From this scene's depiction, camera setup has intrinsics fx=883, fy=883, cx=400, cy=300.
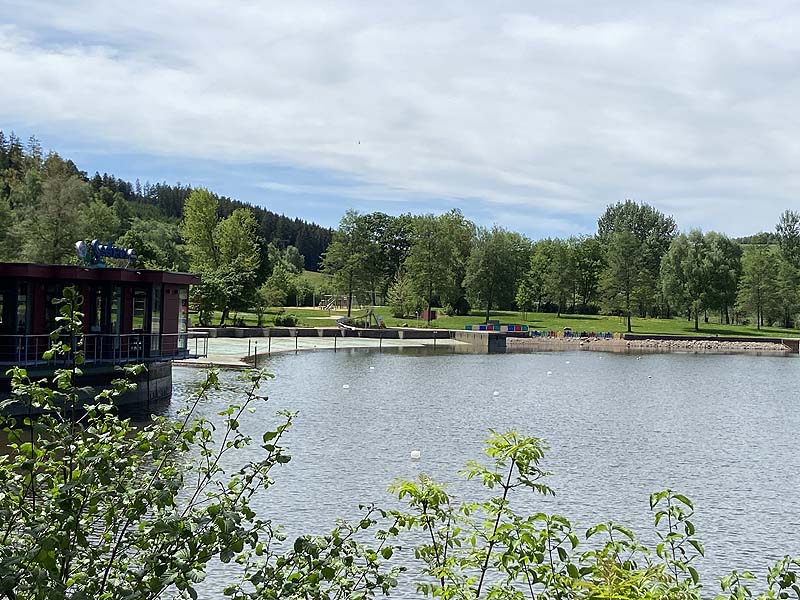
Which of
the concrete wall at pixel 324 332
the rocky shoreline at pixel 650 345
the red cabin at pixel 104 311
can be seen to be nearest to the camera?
the red cabin at pixel 104 311

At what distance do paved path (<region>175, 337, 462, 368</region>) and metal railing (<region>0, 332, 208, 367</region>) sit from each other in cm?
882

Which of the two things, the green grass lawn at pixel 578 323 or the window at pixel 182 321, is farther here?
the green grass lawn at pixel 578 323

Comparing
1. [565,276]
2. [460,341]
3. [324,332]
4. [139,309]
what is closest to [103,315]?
[139,309]

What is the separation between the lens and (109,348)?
1213 inches

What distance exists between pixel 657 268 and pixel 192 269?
225 feet

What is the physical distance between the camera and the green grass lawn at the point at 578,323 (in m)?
98.1

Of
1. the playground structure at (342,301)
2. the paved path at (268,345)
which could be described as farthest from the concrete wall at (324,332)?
the playground structure at (342,301)

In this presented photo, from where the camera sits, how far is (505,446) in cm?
598

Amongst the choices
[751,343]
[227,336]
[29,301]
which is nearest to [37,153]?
[227,336]

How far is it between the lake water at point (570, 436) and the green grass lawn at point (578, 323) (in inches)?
1492

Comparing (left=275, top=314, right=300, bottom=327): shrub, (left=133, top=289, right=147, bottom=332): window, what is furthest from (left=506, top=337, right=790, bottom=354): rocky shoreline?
(left=133, top=289, right=147, bottom=332): window

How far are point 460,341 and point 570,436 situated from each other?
55.8 meters

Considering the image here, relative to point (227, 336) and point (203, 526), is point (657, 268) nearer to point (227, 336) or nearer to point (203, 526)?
point (227, 336)

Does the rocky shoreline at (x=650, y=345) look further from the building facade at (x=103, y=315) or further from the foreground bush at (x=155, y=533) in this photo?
the foreground bush at (x=155, y=533)
